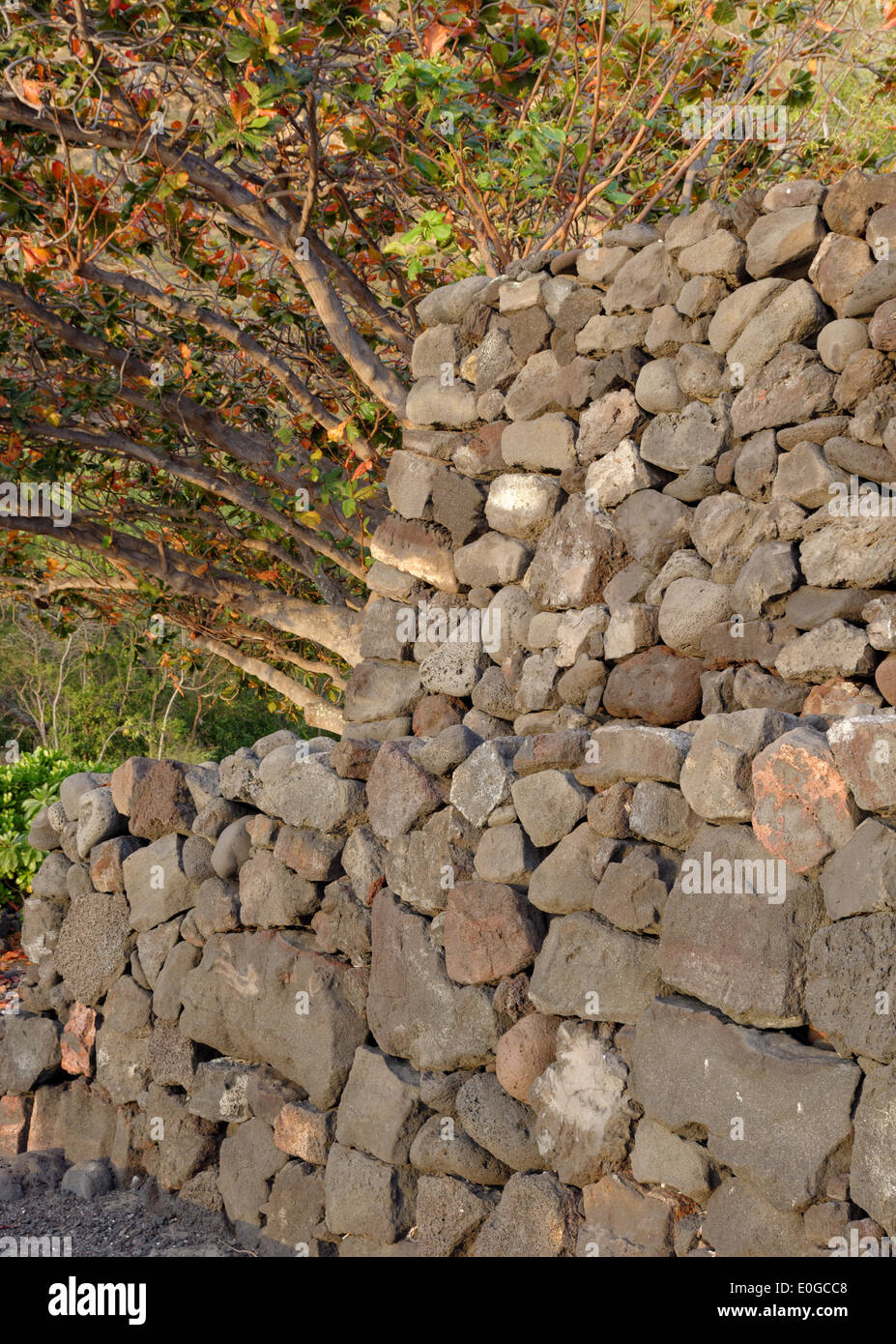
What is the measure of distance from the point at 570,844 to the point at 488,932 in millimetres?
321

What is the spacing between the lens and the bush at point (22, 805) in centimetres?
678

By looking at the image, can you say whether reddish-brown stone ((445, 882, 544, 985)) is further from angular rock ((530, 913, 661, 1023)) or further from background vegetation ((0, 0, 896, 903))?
background vegetation ((0, 0, 896, 903))

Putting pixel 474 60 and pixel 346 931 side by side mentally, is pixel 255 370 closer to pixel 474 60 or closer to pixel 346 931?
pixel 474 60

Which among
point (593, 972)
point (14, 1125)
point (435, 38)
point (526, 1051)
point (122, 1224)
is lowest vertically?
point (122, 1224)

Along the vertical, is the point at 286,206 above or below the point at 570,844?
above

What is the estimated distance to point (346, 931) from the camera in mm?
3396

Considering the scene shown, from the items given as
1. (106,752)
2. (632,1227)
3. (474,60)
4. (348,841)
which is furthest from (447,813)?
(106,752)

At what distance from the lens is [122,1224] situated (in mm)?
3727

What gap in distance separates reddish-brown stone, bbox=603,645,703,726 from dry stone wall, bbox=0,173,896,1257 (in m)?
0.01

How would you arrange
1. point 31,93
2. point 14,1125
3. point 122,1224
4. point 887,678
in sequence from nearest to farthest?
point 887,678, point 122,1224, point 14,1125, point 31,93

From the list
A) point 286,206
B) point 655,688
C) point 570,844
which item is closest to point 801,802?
point 570,844

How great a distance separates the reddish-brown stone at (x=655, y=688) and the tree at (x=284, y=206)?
2156 millimetres

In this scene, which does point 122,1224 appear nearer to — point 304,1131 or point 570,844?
point 304,1131

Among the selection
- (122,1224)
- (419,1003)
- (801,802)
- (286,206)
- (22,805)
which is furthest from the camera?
(22,805)
